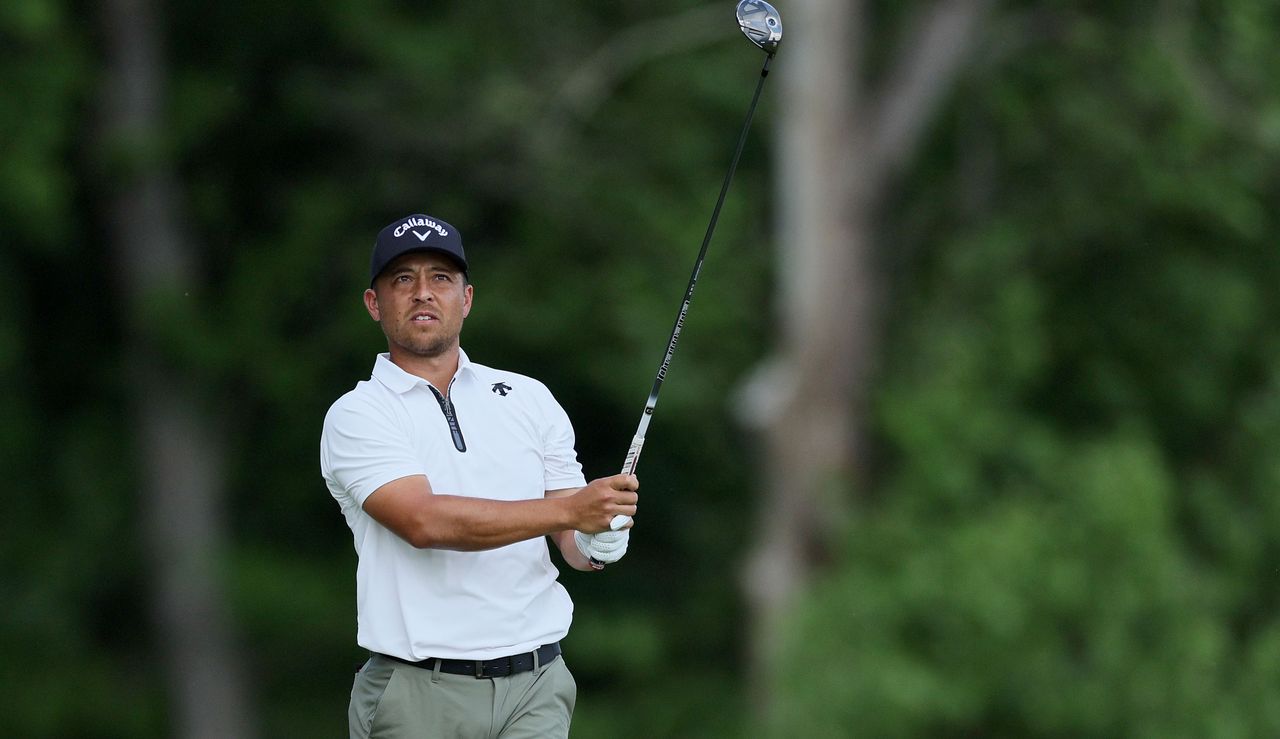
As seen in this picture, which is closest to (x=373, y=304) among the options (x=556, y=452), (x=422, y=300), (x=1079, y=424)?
(x=422, y=300)

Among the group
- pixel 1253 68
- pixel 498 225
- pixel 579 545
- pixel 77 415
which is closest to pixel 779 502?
pixel 498 225

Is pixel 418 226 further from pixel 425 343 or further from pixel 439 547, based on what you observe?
pixel 439 547

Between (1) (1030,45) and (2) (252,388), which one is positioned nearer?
(1) (1030,45)

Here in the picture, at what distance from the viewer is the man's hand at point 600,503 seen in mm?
2584

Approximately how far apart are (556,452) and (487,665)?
1.13 ft

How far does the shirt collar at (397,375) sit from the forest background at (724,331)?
8674 mm

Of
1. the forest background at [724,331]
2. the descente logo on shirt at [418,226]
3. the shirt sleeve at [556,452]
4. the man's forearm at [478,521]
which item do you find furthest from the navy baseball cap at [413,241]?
the forest background at [724,331]

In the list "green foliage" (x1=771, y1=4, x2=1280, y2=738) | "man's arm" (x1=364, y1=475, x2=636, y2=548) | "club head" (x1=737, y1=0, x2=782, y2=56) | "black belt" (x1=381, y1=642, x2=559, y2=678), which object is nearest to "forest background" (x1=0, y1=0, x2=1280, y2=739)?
"green foliage" (x1=771, y1=4, x2=1280, y2=738)

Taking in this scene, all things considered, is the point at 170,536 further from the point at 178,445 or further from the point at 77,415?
the point at 77,415

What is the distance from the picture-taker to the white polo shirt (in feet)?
8.76

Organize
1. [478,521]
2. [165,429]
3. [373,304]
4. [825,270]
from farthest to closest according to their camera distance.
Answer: [165,429] → [825,270] → [373,304] → [478,521]

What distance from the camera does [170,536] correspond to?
15.4m

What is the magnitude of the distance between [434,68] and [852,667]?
18.1 ft

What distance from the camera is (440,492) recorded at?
8.83 feet
